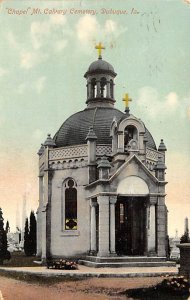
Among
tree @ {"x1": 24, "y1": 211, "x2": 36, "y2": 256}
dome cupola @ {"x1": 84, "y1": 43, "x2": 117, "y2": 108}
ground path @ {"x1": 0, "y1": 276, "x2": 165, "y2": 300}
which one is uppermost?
dome cupola @ {"x1": 84, "y1": 43, "x2": 117, "y2": 108}

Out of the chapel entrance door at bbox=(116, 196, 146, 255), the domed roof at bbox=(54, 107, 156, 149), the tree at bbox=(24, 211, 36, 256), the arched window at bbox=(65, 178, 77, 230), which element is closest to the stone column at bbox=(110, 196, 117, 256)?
the chapel entrance door at bbox=(116, 196, 146, 255)

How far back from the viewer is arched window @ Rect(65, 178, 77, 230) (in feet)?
115

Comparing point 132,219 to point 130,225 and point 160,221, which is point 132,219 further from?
point 160,221

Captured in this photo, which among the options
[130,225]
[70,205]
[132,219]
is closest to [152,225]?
[132,219]

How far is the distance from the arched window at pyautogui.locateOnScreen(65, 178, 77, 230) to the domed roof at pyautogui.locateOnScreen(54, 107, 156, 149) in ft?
7.92

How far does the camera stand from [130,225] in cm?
3375

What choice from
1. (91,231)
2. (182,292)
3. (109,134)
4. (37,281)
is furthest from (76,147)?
(182,292)

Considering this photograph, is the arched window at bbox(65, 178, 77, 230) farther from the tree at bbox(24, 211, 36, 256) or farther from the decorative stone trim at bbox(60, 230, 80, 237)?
the tree at bbox(24, 211, 36, 256)

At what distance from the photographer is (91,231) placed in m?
33.4

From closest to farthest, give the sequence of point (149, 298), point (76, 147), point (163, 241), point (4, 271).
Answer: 1. point (149, 298)
2. point (4, 271)
3. point (163, 241)
4. point (76, 147)

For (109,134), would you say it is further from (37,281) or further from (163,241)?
(37,281)

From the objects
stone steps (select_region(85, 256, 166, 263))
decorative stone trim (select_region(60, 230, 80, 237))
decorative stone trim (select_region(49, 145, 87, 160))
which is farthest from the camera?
decorative stone trim (select_region(49, 145, 87, 160))

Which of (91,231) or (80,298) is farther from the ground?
(91,231)

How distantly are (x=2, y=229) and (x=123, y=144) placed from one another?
26.0 ft
